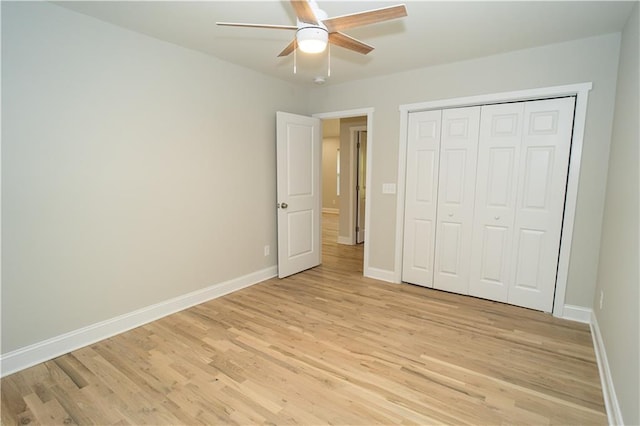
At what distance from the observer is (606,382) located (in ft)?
6.54

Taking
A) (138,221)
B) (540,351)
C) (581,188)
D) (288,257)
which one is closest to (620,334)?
(540,351)

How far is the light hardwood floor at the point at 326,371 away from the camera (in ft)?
6.03

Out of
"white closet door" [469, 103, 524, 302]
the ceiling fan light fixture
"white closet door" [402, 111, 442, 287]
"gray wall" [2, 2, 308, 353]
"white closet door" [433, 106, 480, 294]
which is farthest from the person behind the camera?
"white closet door" [402, 111, 442, 287]

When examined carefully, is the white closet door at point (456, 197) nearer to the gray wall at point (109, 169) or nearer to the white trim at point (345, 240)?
the gray wall at point (109, 169)

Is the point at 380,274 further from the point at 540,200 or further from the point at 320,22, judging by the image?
the point at 320,22

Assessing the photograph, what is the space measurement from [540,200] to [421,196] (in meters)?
1.14

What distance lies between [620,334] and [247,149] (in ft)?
11.4

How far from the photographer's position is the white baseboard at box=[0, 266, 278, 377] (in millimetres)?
2216

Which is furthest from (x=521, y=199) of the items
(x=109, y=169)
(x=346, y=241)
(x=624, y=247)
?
(x=109, y=169)

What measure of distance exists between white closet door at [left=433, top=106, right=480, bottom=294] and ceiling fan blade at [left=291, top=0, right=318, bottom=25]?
2191 mm

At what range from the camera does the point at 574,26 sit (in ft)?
8.14

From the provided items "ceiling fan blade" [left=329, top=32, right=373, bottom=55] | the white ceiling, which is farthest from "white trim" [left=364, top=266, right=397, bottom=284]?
"ceiling fan blade" [left=329, top=32, right=373, bottom=55]

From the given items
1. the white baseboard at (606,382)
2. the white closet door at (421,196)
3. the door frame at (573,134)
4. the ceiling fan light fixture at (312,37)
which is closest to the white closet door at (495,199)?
the door frame at (573,134)

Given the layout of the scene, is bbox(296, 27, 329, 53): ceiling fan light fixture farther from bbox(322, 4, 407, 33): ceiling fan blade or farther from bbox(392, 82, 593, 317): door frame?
bbox(392, 82, 593, 317): door frame
